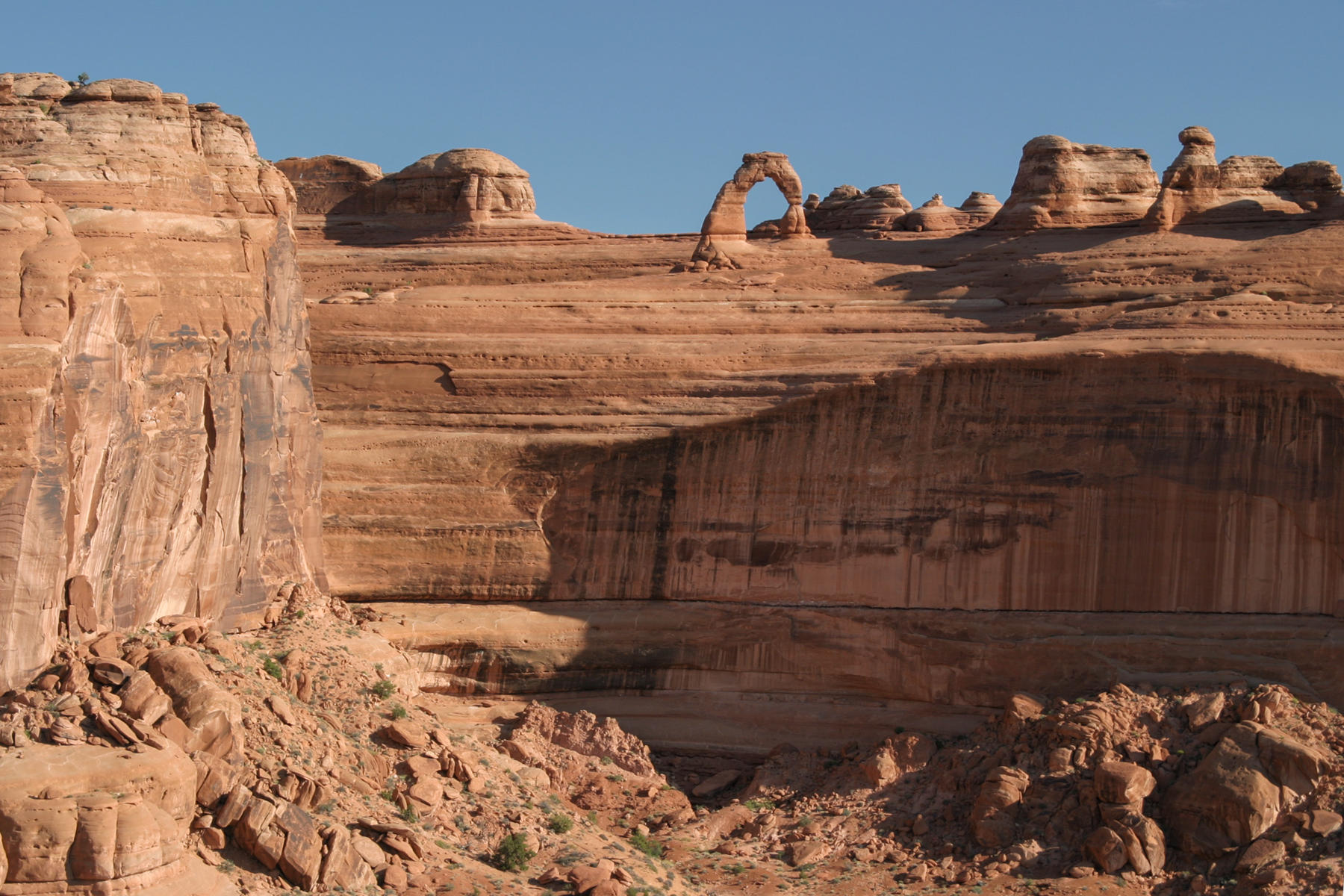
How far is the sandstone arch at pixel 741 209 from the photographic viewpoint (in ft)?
120

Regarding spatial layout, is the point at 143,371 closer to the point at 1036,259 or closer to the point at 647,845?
the point at 647,845

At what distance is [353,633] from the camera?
91.4 feet

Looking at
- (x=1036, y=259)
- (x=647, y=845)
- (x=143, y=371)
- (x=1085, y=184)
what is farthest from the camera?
(x=1085, y=184)

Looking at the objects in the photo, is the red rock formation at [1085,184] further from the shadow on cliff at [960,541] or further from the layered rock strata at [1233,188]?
the shadow on cliff at [960,541]

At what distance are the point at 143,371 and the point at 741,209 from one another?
16809 mm

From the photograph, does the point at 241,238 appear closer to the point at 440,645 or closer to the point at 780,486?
the point at 440,645

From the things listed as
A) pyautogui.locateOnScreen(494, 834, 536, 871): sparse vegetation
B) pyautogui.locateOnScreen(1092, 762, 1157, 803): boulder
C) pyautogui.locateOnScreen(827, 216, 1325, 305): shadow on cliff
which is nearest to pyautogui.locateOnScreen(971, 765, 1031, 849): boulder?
pyautogui.locateOnScreen(1092, 762, 1157, 803): boulder

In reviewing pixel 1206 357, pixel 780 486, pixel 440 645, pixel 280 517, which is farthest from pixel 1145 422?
pixel 280 517

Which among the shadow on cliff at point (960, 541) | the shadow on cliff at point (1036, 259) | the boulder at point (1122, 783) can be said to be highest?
the shadow on cliff at point (1036, 259)

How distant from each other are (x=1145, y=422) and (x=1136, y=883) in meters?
7.52

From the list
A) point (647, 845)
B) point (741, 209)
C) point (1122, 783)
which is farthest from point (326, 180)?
point (1122, 783)

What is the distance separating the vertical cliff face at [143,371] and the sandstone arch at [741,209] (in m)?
10.1

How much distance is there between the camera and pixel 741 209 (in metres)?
38.3

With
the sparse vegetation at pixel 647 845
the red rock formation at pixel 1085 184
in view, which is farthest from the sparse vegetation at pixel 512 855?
the red rock formation at pixel 1085 184
